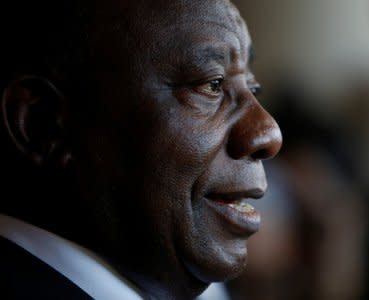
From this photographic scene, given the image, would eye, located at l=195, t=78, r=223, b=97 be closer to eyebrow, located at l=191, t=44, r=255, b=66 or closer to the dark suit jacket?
eyebrow, located at l=191, t=44, r=255, b=66

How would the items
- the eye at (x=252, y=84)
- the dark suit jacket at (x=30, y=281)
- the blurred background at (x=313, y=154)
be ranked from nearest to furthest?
the dark suit jacket at (x=30, y=281) → the eye at (x=252, y=84) → the blurred background at (x=313, y=154)

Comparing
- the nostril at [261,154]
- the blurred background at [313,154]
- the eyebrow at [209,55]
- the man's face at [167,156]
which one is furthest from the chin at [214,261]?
the blurred background at [313,154]

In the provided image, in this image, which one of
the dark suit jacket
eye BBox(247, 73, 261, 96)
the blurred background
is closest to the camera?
the dark suit jacket

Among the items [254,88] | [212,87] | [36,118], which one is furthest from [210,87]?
[36,118]

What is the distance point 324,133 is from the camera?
3729 millimetres

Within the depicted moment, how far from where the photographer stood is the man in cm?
101

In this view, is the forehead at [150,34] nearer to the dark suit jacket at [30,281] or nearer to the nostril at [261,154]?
the nostril at [261,154]

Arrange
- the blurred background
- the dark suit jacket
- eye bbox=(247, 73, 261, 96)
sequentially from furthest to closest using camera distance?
the blurred background
eye bbox=(247, 73, 261, 96)
the dark suit jacket

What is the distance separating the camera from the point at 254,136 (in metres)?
1.04

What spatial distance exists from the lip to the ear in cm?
18

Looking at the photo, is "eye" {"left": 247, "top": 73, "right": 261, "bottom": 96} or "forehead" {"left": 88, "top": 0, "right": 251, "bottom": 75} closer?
"forehead" {"left": 88, "top": 0, "right": 251, "bottom": 75}

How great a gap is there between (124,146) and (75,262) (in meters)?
0.14

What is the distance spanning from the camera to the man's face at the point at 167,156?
101cm

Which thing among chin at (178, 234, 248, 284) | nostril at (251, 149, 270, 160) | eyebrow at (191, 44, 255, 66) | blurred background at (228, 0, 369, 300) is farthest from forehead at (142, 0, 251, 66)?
blurred background at (228, 0, 369, 300)
